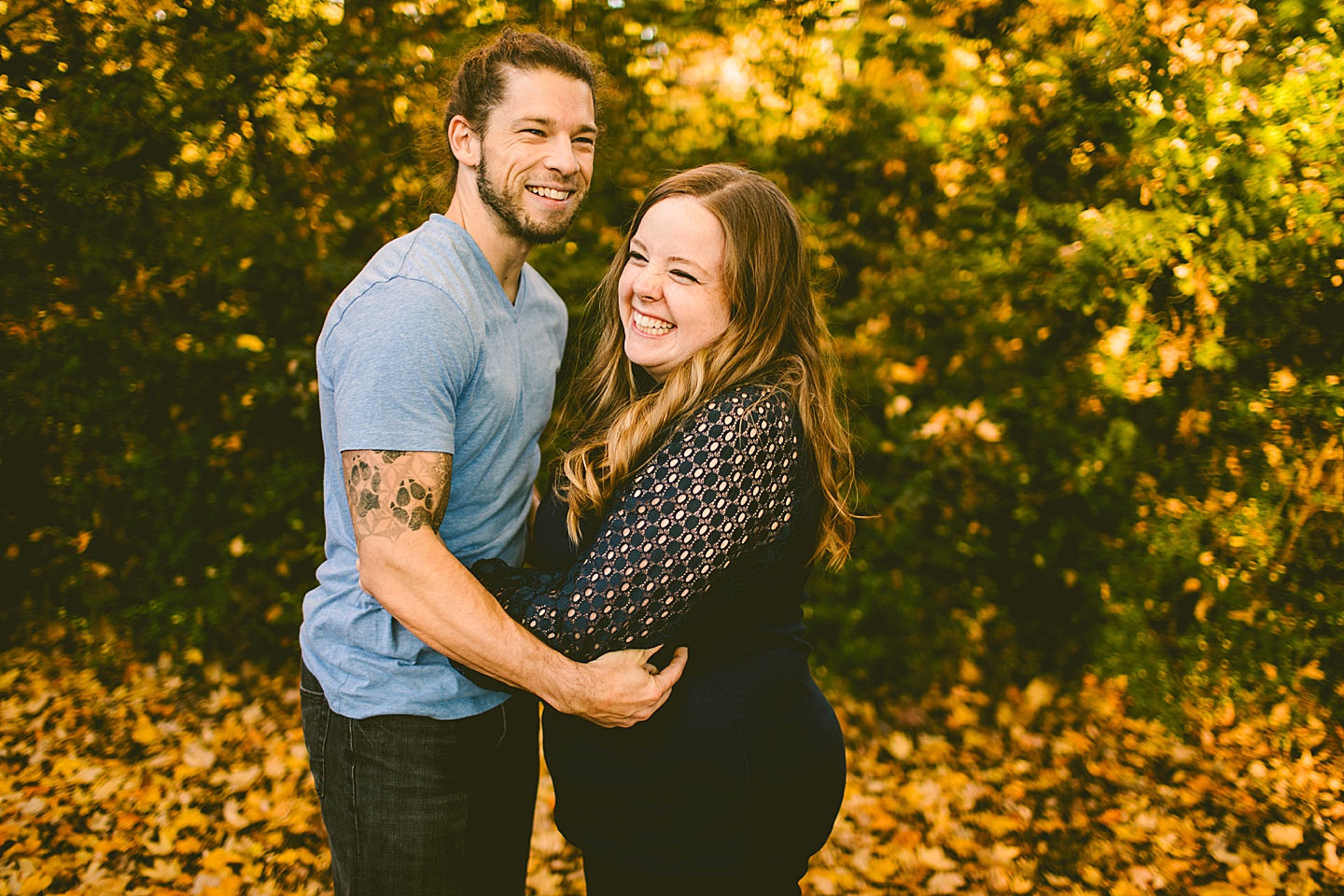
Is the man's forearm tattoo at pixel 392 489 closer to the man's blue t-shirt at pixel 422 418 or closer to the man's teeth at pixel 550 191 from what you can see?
the man's blue t-shirt at pixel 422 418

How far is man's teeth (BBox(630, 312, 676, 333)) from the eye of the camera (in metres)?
1.93

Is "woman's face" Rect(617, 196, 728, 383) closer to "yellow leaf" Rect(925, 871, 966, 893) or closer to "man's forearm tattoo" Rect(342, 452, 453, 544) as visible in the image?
"man's forearm tattoo" Rect(342, 452, 453, 544)

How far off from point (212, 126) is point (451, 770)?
10.7ft

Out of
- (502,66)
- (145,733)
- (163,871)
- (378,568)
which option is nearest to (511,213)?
(502,66)

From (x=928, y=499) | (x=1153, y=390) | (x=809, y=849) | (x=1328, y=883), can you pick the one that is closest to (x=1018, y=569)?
(x=928, y=499)

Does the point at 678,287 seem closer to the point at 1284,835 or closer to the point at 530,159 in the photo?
the point at 530,159

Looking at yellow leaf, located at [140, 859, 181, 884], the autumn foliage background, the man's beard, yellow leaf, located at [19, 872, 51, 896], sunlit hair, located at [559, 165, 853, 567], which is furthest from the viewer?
the autumn foliage background

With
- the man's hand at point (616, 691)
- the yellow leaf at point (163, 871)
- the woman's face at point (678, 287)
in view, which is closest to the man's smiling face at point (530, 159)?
the woman's face at point (678, 287)

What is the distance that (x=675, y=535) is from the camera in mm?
1602

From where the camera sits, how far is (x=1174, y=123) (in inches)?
143

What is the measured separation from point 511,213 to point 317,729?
4.37ft

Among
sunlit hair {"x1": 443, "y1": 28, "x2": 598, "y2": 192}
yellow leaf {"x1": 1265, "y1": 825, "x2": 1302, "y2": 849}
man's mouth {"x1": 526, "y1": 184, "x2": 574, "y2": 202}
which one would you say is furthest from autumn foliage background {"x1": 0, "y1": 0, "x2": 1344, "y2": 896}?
man's mouth {"x1": 526, "y1": 184, "x2": 574, "y2": 202}

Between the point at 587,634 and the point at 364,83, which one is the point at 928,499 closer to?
the point at 587,634

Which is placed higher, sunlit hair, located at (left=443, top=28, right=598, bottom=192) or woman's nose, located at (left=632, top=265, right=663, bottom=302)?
sunlit hair, located at (left=443, top=28, right=598, bottom=192)
